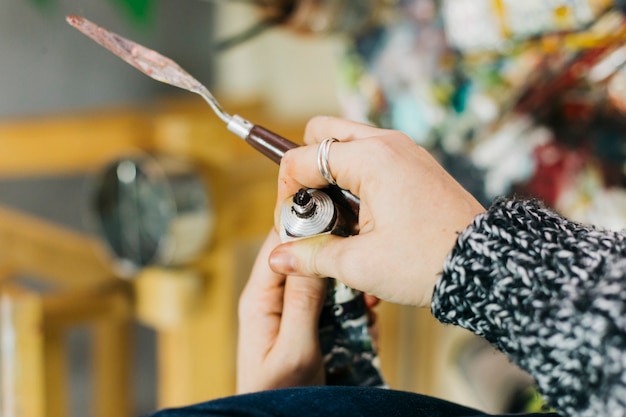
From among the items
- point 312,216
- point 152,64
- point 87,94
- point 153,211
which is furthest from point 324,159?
point 87,94

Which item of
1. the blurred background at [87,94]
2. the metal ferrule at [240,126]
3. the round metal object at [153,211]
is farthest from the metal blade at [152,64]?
the round metal object at [153,211]

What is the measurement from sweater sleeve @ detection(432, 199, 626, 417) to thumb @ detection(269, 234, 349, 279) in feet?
0.18

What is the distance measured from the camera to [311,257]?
1.22 ft

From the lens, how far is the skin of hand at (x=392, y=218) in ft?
1.13

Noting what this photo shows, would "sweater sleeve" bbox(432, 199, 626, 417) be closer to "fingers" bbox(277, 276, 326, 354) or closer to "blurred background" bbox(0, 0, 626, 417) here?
"fingers" bbox(277, 276, 326, 354)

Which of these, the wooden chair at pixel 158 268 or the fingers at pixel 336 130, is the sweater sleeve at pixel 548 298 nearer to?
the fingers at pixel 336 130

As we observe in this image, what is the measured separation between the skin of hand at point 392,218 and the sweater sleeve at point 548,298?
0.01m

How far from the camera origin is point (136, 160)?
78 centimetres

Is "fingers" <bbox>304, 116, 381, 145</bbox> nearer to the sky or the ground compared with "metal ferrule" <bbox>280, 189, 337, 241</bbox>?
nearer to the sky

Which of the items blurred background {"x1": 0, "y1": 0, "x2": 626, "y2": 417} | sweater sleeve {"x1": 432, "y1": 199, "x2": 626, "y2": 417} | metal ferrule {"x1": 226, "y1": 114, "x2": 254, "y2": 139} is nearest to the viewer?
sweater sleeve {"x1": 432, "y1": 199, "x2": 626, "y2": 417}

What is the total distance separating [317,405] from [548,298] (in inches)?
5.2

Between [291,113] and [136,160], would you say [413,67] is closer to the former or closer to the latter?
[136,160]

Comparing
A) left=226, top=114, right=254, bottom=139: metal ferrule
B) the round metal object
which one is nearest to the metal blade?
left=226, top=114, right=254, bottom=139: metal ferrule

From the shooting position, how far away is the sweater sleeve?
300mm
